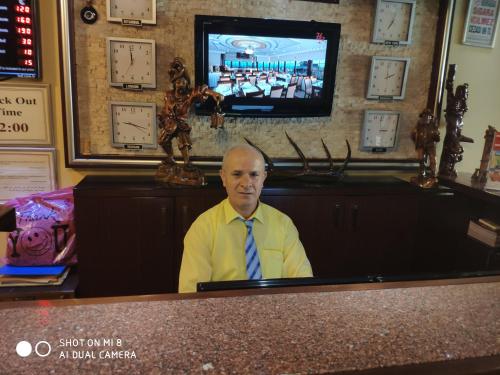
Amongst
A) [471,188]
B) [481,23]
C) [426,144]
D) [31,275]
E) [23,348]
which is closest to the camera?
[23,348]

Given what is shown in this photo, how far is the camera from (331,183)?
8.18 feet

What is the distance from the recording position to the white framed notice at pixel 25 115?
2.31 meters

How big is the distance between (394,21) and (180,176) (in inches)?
73.8

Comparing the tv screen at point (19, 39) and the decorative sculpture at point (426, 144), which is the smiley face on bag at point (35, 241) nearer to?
the tv screen at point (19, 39)

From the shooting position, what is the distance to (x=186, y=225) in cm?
225

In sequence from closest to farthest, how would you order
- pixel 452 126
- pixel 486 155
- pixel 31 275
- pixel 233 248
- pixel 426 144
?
1. pixel 233 248
2. pixel 31 275
3. pixel 486 155
4. pixel 426 144
5. pixel 452 126

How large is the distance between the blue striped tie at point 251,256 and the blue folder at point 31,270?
1312 millimetres

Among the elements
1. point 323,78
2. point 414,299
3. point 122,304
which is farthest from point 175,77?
point 414,299

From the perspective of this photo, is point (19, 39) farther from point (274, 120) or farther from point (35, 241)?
point (274, 120)

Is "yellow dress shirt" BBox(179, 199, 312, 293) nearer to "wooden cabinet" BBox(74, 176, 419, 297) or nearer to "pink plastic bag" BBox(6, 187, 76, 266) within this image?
"wooden cabinet" BBox(74, 176, 419, 297)

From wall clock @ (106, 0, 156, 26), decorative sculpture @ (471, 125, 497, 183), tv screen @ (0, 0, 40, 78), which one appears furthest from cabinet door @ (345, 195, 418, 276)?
tv screen @ (0, 0, 40, 78)

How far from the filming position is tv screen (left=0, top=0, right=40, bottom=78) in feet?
7.14

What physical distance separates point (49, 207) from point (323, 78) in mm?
2010

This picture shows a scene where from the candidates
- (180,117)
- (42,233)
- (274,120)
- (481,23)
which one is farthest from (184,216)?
(481,23)
